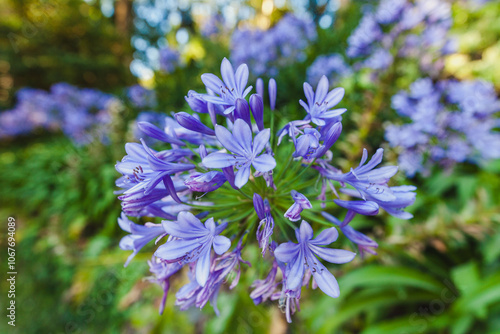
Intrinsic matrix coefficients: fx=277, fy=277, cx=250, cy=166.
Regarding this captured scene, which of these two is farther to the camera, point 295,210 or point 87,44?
point 87,44

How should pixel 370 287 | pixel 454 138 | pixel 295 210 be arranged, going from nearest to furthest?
pixel 295 210 → pixel 454 138 → pixel 370 287

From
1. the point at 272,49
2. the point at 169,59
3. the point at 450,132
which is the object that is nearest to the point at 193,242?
the point at 450,132

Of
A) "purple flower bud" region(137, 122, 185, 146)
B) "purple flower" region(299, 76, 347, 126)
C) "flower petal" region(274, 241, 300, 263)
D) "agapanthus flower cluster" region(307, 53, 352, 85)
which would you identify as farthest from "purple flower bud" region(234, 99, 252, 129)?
"agapanthus flower cluster" region(307, 53, 352, 85)

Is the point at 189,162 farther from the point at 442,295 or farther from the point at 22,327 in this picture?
the point at 22,327

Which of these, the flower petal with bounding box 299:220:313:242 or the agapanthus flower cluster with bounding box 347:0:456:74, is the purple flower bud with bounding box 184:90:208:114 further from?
the agapanthus flower cluster with bounding box 347:0:456:74

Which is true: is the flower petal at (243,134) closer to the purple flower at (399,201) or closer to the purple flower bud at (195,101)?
the purple flower bud at (195,101)

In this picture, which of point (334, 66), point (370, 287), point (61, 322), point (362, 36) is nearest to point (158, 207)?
point (370, 287)

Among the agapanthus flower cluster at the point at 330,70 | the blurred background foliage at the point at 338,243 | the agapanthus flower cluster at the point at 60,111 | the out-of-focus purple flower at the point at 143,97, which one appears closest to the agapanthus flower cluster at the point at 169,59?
the blurred background foliage at the point at 338,243
